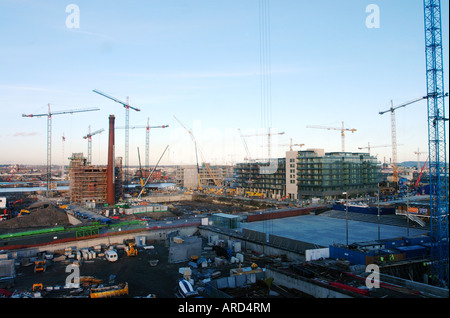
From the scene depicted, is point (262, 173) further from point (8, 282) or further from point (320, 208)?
point (8, 282)

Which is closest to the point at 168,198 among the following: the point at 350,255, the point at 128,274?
the point at 128,274

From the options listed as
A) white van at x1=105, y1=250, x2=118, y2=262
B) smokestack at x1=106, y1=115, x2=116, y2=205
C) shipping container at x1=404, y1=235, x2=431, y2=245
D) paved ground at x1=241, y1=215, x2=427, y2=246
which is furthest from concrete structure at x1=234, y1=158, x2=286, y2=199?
white van at x1=105, y1=250, x2=118, y2=262

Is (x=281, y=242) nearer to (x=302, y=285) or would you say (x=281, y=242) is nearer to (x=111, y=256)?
(x=302, y=285)

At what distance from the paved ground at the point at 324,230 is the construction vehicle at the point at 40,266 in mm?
12456

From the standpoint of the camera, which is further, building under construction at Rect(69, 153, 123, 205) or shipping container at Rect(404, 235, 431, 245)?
building under construction at Rect(69, 153, 123, 205)

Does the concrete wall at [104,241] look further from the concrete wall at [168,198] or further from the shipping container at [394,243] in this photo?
the concrete wall at [168,198]

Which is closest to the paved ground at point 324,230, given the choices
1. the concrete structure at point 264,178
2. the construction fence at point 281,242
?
the construction fence at point 281,242

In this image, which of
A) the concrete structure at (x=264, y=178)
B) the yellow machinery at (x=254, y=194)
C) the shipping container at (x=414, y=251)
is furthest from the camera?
the yellow machinery at (x=254, y=194)

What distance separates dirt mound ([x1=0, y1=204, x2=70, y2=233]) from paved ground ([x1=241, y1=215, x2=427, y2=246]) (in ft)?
50.7

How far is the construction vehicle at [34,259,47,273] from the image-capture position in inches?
520

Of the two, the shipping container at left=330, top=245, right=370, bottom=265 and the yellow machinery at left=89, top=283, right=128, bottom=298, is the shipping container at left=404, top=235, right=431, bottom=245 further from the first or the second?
the yellow machinery at left=89, top=283, right=128, bottom=298

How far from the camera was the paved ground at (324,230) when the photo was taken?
61.2ft

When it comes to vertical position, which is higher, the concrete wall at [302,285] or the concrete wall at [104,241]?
the concrete wall at [302,285]

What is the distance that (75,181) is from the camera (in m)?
37.5
